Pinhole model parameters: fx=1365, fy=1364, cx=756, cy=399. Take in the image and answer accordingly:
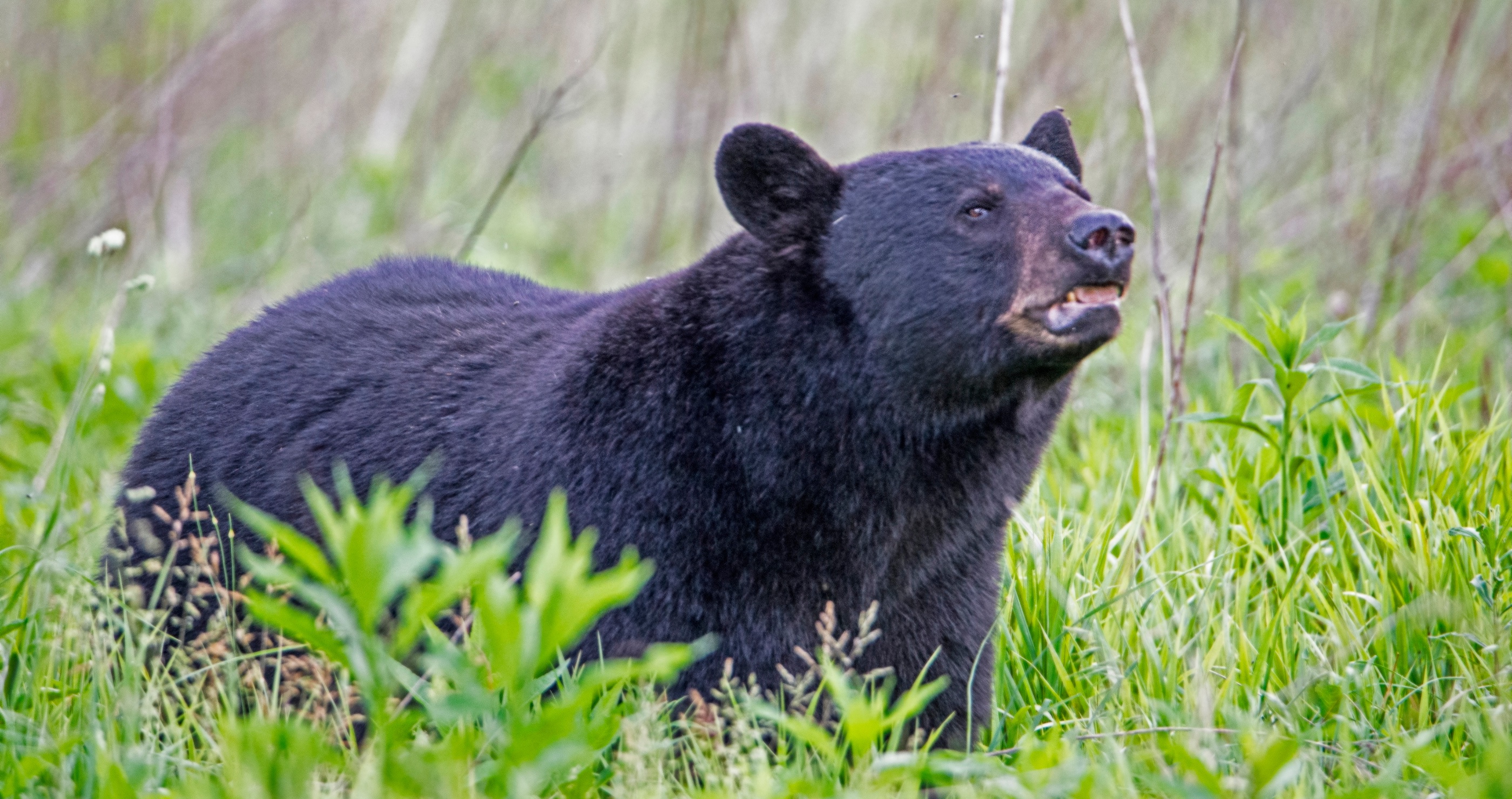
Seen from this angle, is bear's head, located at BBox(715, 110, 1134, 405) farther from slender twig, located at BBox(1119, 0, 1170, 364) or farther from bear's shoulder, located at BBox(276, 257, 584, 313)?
slender twig, located at BBox(1119, 0, 1170, 364)

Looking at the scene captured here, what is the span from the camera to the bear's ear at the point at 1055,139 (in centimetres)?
364

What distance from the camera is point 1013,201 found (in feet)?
10.1

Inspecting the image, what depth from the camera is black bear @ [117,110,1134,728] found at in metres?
2.91

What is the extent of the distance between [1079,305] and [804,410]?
0.63m

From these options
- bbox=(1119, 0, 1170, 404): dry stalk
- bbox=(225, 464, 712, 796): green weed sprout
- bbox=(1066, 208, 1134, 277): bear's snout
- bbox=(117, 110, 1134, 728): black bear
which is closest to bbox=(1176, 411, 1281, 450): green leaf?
bbox=(1119, 0, 1170, 404): dry stalk

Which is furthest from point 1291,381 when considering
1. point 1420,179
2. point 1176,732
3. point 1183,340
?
point 1420,179

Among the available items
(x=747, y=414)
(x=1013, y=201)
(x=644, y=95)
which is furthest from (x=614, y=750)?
(x=644, y=95)

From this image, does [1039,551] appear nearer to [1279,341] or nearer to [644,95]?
[1279,341]

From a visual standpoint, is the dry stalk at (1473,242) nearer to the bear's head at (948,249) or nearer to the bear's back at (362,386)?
the bear's head at (948,249)

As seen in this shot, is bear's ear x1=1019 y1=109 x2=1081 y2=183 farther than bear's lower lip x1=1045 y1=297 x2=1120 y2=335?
Yes

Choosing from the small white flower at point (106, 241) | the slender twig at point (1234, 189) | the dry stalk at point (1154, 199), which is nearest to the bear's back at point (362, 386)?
the small white flower at point (106, 241)

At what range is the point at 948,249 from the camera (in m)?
3.06

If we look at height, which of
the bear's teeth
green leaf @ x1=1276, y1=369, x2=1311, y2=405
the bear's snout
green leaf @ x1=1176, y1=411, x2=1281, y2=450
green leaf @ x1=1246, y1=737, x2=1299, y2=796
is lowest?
green leaf @ x1=1246, y1=737, x2=1299, y2=796

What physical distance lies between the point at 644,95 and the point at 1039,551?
6150mm
